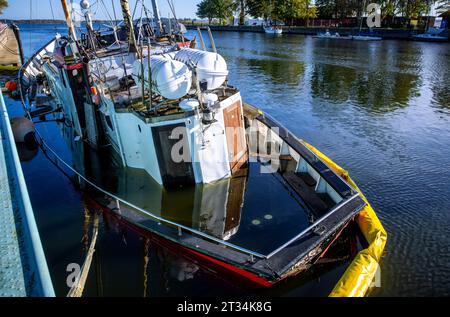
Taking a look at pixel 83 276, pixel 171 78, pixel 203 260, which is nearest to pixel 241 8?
pixel 171 78

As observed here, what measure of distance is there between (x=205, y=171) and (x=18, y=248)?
274 inches

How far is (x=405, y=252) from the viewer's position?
990 centimetres

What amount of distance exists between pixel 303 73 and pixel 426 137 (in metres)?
21.1

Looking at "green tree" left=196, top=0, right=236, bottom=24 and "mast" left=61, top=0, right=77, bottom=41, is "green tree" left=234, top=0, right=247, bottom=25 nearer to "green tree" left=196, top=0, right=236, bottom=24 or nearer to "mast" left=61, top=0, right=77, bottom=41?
"green tree" left=196, top=0, right=236, bottom=24

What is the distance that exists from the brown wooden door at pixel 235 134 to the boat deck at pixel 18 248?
6.70m

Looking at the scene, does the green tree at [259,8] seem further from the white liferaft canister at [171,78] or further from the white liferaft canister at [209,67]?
the white liferaft canister at [171,78]

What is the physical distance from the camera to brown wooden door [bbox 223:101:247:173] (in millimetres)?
11898

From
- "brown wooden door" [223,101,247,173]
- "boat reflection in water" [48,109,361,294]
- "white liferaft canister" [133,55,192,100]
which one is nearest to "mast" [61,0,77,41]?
"boat reflection in water" [48,109,361,294]

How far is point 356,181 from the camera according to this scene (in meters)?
13.8

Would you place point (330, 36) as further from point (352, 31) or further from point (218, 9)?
point (218, 9)

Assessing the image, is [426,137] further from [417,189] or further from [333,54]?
[333,54]

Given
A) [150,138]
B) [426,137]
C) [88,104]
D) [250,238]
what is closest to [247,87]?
[426,137]

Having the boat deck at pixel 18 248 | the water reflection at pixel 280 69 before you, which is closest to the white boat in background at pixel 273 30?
the water reflection at pixel 280 69

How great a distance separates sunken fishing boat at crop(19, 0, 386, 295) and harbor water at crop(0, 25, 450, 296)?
475 millimetres
